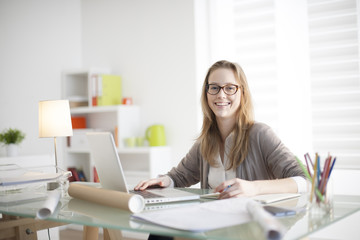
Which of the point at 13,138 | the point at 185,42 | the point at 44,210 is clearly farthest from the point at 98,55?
the point at 44,210

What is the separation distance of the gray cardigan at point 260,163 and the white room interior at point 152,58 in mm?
1474

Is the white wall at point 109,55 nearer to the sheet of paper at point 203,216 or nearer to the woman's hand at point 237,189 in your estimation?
the woman's hand at point 237,189

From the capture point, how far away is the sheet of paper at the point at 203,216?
104 centimetres

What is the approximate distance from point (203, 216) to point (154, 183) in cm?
74

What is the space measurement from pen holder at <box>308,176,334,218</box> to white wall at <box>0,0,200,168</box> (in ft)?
8.51

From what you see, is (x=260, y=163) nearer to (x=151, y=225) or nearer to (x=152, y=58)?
(x=151, y=225)

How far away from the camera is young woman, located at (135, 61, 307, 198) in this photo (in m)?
2.01

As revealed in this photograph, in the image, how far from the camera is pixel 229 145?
83.6 inches

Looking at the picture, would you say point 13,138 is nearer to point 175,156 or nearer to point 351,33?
point 175,156

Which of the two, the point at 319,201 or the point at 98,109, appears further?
the point at 98,109

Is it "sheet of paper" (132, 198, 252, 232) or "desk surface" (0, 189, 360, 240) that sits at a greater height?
"sheet of paper" (132, 198, 252, 232)

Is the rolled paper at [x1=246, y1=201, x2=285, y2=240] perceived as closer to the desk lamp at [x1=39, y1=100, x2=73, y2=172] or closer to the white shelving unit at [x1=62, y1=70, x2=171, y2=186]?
the desk lamp at [x1=39, y1=100, x2=73, y2=172]

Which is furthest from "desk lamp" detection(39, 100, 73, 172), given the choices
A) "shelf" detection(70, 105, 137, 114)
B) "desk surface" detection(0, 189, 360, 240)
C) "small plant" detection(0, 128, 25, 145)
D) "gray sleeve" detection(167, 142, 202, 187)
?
"shelf" detection(70, 105, 137, 114)

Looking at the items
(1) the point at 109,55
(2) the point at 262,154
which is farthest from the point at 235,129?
(1) the point at 109,55
